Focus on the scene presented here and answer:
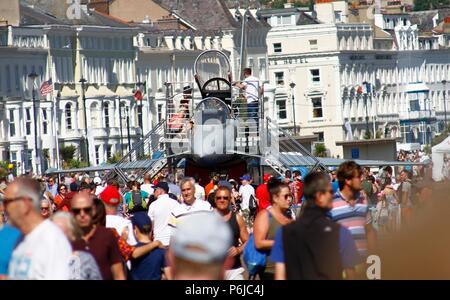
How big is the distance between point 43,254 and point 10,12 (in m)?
102

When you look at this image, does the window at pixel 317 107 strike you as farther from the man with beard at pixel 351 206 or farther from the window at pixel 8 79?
the man with beard at pixel 351 206

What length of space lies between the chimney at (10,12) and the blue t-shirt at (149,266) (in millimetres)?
95209

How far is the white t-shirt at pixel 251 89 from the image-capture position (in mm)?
48188

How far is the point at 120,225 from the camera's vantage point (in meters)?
17.6

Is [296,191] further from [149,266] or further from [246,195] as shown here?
[149,266]

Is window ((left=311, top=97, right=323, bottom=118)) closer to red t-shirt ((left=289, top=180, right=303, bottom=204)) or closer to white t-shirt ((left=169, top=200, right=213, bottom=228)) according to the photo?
red t-shirt ((left=289, top=180, right=303, bottom=204))

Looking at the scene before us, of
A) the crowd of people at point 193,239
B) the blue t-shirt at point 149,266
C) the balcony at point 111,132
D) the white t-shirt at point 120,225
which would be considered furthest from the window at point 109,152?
the blue t-shirt at point 149,266

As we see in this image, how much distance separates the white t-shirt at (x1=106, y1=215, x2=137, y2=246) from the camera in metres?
17.3

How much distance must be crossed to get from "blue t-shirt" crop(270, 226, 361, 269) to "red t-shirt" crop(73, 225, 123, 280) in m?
1.76

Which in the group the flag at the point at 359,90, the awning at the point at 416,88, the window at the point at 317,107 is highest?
the awning at the point at 416,88

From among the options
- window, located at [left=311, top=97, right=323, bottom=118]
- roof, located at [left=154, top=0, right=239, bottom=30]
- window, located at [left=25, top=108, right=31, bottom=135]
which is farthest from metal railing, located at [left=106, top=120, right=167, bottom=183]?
window, located at [left=311, top=97, right=323, bottom=118]

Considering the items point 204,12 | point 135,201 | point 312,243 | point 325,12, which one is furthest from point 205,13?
point 312,243

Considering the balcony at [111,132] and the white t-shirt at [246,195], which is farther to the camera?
the balcony at [111,132]

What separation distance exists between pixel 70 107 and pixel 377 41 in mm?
58602
